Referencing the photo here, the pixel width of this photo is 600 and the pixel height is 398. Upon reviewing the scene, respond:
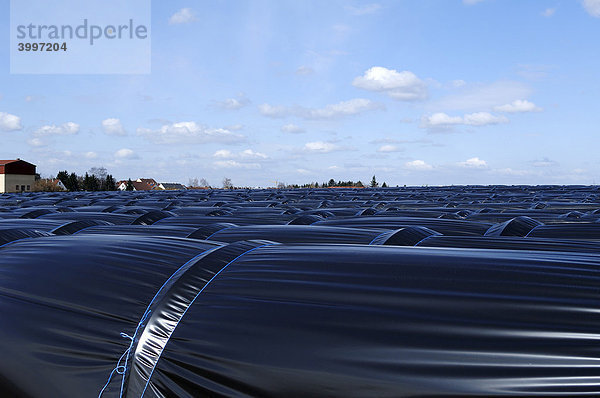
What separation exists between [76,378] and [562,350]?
2.07 m

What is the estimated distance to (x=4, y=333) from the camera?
259 centimetres

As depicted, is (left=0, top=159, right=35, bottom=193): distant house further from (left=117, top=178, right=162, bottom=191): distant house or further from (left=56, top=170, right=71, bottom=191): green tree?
(left=117, top=178, right=162, bottom=191): distant house

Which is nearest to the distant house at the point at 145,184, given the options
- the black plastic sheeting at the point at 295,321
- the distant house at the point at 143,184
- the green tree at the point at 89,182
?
the distant house at the point at 143,184

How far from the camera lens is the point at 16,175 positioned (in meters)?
60.5

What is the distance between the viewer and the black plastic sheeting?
5.83 feet

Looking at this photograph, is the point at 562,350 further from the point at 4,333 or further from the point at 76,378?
the point at 4,333

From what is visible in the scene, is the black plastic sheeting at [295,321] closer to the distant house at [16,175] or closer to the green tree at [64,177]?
the distant house at [16,175]

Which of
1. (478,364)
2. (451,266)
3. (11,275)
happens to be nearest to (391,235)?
(451,266)

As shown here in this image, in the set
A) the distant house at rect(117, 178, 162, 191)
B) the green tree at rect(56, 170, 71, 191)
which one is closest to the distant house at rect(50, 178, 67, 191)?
the green tree at rect(56, 170, 71, 191)

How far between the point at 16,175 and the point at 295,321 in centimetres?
6802

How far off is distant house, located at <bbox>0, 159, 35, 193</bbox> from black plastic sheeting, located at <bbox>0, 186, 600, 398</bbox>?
63430mm

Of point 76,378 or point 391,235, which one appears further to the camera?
point 391,235

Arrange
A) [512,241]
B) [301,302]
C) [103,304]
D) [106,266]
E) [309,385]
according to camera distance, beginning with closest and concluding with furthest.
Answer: [309,385] < [301,302] < [103,304] < [106,266] < [512,241]

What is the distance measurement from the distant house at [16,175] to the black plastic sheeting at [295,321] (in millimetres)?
63430
